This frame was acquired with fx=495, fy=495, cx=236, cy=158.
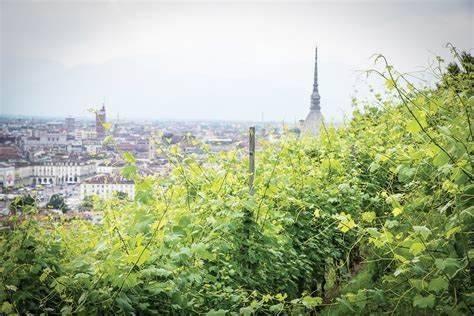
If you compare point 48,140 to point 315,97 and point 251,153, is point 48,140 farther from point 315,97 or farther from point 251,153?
point 315,97

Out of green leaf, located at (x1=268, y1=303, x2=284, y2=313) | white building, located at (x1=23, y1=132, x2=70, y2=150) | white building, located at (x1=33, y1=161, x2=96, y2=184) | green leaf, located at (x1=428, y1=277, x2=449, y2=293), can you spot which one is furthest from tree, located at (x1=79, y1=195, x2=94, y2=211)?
green leaf, located at (x1=428, y1=277, x2=449, y2=293)

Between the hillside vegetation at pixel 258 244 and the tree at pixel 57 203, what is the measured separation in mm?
265

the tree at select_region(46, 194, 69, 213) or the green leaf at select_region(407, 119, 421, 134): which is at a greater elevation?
the green leaf at select_region(407, 119, 421, 134)

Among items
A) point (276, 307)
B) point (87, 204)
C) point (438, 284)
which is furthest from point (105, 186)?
point (438, 284)

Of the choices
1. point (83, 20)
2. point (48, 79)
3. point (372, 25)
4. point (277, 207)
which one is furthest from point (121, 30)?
point (277, 207)

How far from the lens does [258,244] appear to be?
3654 mm

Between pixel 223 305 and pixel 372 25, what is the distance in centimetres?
2021

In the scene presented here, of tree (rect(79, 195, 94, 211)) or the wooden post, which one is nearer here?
the wooden post

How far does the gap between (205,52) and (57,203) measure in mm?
106045

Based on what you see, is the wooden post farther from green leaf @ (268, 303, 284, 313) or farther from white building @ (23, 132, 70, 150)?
white building @ (23, 132, 70, 150)

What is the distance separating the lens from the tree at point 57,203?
14.5 ft

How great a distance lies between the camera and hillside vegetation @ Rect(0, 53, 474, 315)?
2.50m

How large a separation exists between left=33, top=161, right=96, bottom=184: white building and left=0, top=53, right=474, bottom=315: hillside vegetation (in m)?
0.56

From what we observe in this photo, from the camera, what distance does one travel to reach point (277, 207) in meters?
4.31
